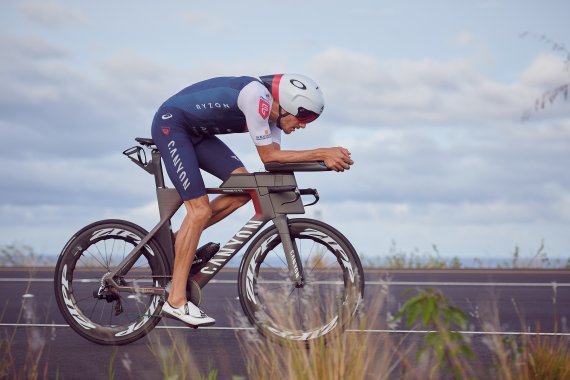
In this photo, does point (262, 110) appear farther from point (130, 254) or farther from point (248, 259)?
point (130, 254)

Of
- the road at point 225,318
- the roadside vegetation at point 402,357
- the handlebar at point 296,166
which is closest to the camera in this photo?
the roadside vegetation at point 402,357

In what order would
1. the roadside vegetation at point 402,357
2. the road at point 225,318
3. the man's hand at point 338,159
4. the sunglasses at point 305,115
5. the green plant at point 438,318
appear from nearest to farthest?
1. the green plant at point 438,318
2. the roadside vegetation at point 402,357
3. the road at point 225,318
4. the man's hand at point 338,159
5. the sunglasses at point 305,115

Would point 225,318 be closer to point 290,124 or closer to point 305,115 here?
point 290,124

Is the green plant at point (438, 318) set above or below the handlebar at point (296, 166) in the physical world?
below

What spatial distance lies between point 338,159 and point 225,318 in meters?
3.51

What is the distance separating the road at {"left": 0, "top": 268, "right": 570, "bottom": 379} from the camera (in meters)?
7.66

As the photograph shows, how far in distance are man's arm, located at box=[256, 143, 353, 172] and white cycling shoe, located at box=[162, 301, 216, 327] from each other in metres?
1.44

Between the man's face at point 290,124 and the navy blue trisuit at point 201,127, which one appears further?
the man's face at point 290,124

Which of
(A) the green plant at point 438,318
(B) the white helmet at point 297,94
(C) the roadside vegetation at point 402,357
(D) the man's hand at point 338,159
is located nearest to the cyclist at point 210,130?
(B) the white helmet at point 297,94

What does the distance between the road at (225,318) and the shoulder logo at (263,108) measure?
66.1 inches

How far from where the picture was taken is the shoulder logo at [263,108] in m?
7.92

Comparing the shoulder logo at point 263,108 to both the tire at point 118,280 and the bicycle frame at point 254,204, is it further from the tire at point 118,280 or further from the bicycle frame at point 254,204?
the tire at point 118,280

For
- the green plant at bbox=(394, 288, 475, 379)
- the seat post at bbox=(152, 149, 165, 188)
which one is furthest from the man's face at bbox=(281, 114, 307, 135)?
the green plant at bbox=(394, 288, 475, 379)

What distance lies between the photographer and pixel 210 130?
8.39 meters
